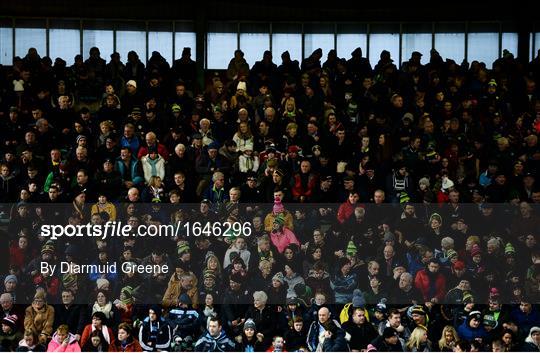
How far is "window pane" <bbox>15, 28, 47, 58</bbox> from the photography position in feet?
109

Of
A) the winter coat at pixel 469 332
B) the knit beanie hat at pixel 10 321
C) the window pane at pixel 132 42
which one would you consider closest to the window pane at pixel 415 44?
the window pane at pixel 132 42

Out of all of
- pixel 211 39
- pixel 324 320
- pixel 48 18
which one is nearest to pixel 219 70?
pixel 211 39

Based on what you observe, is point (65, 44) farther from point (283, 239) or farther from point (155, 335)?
point (155, 335)

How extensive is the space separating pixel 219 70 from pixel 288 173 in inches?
316

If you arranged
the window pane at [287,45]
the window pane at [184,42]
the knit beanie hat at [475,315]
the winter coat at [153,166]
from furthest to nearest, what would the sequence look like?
the window pane at [287,45]
the window pane at [184,42]
the winter coat at [153,166]
the knit beanie hat at [475,315]

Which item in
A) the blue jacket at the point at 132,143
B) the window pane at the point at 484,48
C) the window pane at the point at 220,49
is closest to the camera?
the blue jacket at the point at 132,143

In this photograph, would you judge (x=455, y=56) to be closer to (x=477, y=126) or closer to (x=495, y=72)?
(x=495, y=72)

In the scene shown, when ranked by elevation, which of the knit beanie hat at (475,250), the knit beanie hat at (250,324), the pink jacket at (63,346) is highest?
the knit beanie hat at (475,250)

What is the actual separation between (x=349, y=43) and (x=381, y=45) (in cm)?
80

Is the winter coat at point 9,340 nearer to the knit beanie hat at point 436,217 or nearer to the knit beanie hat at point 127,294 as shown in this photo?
the knit beanie hat at point 127,294

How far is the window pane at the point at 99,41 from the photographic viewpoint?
33344 millimetres

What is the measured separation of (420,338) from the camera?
22.5 metres

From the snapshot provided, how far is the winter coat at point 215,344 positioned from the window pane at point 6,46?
1292 centimetres

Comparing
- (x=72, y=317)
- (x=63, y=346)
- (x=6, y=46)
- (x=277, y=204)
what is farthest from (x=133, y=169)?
(x=6, y=46)
